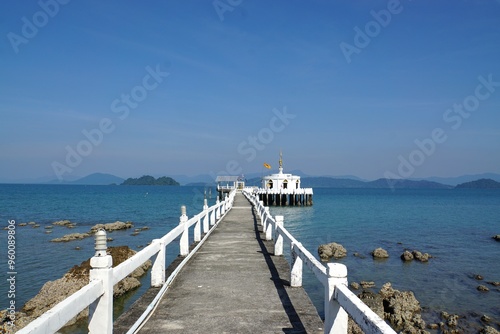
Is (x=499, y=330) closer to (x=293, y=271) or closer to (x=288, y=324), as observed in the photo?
(x=293, y=271)

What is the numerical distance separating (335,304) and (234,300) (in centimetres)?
268

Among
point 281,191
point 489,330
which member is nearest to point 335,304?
point 489,330

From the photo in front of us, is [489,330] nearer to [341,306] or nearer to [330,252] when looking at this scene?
[341,306]

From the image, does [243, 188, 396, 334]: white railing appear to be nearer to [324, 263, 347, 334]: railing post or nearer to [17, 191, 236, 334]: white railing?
[324, 263, 347, 334]: railing post

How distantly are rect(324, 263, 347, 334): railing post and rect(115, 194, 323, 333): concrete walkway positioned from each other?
0.80 metres

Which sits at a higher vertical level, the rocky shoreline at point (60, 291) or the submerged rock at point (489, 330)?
the rocky shoreline at point (60, 291)

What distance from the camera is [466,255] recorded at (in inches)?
1059

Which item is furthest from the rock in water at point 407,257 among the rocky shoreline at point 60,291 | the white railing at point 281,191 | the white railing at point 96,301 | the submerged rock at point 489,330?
the white railing at point 281,191

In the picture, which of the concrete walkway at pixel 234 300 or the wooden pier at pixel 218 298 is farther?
the concrete walkway at pixel 234 300

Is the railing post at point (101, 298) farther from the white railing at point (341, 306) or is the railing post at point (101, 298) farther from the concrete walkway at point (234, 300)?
the white railing at point (341, 306)

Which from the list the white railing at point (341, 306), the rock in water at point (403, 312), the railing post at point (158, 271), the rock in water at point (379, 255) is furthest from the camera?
the rock in water at point (379, 255)

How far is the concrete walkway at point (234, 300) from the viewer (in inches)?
229

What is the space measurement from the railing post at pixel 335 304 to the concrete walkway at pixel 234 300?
80 centimetres

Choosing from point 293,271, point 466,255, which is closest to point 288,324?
point 293,271
